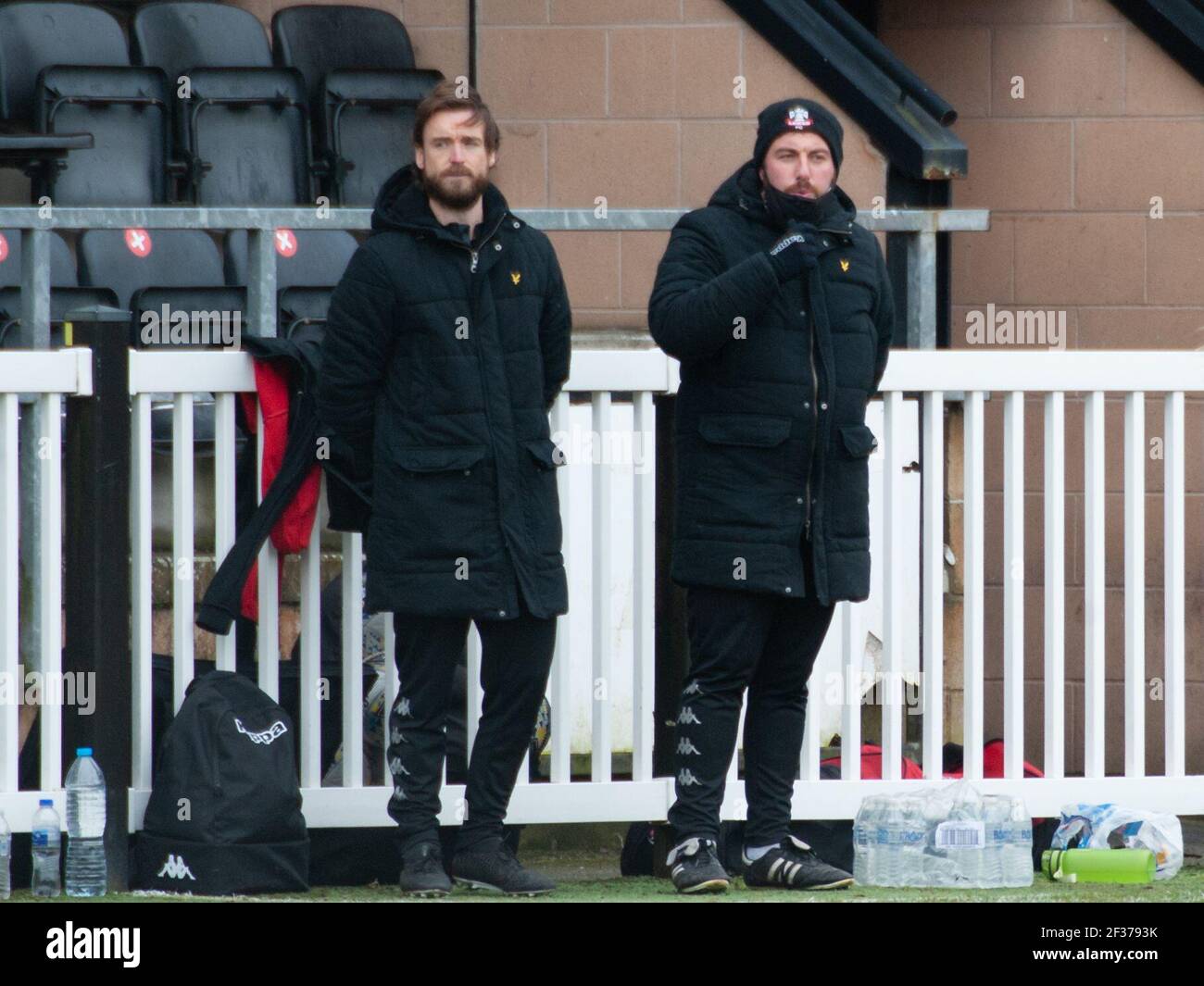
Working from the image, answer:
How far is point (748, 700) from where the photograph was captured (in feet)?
14.6

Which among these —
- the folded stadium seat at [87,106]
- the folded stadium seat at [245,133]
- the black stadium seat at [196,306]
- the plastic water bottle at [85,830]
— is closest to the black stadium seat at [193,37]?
the folded stadium seat at [245,133]

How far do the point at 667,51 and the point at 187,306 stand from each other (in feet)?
5.98

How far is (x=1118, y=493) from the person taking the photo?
22.3ft

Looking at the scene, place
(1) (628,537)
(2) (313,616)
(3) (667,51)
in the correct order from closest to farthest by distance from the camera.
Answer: (2) (313,616), (1) (628,537), (3) (667,51)

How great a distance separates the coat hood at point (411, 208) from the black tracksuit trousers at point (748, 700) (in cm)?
87

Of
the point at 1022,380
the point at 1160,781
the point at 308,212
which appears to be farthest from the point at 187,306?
the point at 1160,781

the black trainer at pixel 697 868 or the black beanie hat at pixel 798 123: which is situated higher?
the black beanie hat at pixel 798 123

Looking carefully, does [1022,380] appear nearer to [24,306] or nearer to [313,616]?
[313,616]

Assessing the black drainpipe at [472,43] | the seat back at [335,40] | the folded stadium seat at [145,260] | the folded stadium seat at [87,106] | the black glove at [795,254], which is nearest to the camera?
the black glove at [795,254]

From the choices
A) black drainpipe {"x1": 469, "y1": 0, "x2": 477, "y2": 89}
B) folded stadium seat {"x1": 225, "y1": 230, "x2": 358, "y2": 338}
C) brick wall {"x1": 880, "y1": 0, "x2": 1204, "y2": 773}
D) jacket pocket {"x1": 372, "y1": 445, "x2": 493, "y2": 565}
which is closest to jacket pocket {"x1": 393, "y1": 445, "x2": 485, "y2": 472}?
jacket pocket {"x1": 372, "y1": 445, "x2": 493, "y2": 565}

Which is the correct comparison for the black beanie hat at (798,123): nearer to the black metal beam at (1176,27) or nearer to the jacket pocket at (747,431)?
the jacket pocket at (747,431)

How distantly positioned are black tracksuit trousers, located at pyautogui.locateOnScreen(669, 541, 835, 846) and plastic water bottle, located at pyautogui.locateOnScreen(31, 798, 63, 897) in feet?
4.14

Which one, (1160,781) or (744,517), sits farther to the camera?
(1160,781)

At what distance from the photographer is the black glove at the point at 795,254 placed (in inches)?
163
